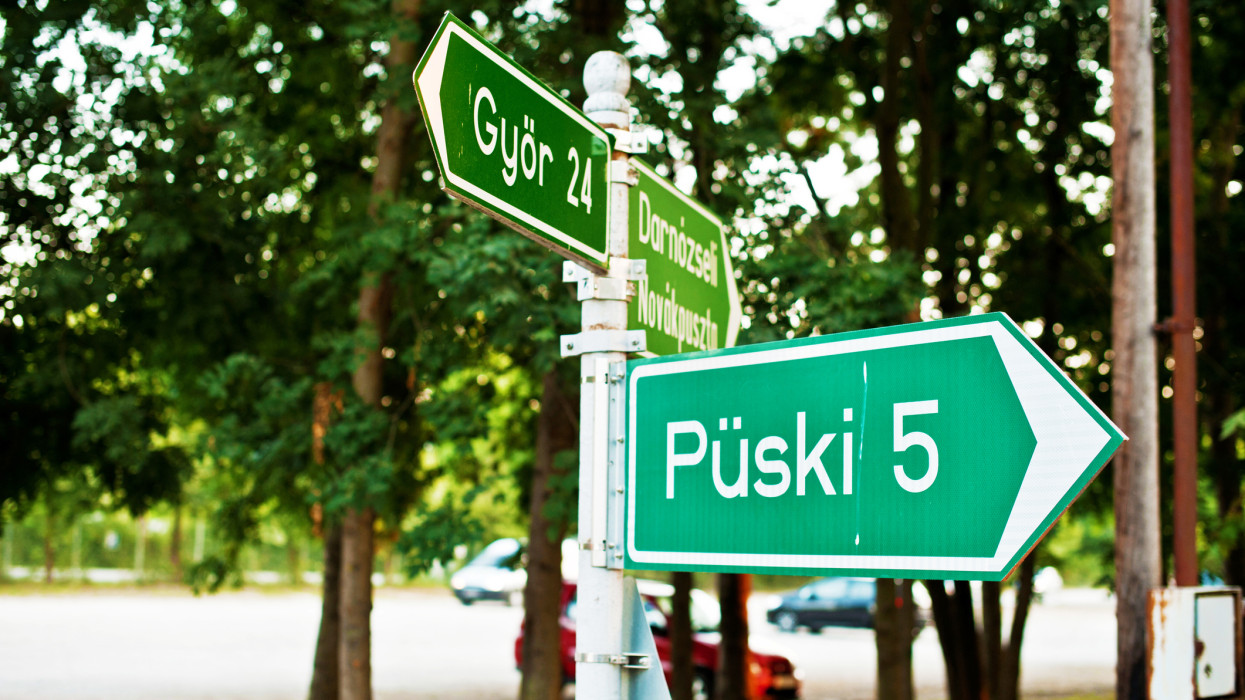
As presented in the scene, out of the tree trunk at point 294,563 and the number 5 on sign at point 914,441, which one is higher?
the number 5 on sign at point 914,441

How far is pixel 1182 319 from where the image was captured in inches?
260

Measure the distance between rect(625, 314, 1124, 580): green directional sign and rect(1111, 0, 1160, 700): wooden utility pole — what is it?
183 inches

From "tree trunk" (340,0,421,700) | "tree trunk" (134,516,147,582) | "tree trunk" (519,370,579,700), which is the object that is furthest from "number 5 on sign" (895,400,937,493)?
"tree trunk" (134,516,147,582)

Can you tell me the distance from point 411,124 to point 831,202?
12.3 ft

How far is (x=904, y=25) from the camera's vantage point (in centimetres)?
1077

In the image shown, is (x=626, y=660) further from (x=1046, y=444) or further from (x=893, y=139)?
(x=893, y=139)

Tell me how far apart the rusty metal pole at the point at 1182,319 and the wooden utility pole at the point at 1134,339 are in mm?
428

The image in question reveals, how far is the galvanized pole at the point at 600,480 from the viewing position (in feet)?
7.16

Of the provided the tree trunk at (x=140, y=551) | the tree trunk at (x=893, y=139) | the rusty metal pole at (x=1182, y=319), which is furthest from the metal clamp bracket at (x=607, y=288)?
the tree trunk at (x=140, y=551)

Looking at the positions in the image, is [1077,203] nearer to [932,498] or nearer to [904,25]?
[904,25]

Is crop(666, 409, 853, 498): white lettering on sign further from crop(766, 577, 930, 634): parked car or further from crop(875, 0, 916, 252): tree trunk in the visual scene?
crop(766, 577, 930, 634): parked car

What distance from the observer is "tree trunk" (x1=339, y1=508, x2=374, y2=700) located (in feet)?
29.9

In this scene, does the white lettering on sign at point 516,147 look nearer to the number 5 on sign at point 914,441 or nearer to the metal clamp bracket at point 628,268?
the metal clamp bracket at point 628,268

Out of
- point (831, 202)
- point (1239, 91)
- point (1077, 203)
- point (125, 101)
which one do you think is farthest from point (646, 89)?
point (1239, 91)
